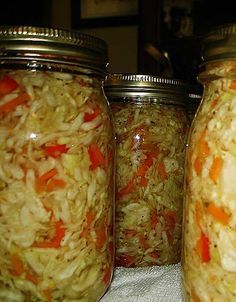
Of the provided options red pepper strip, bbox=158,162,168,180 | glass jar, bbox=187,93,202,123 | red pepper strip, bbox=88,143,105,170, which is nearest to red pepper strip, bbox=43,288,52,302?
red pepper strip, bbox=88,143,105,170

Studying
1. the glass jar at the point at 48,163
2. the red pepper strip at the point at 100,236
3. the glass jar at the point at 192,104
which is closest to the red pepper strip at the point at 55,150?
the glass jar at the point at 48,163

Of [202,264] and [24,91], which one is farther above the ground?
[24,91]

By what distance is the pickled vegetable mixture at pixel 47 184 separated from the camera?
20.1 inches

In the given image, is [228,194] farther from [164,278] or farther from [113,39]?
[113,39]

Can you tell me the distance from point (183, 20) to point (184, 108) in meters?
1.18

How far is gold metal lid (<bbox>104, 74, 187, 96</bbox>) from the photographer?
2.25 feet

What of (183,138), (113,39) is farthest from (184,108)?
(113,39)

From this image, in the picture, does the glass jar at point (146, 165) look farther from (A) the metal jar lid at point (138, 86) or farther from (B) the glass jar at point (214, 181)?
(B) the glass jar at point (214, 181)

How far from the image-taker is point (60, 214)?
521 mm

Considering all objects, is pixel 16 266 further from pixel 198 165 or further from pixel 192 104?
pixel 192 104

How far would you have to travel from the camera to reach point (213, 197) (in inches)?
18.5

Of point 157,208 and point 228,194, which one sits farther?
point 157,208

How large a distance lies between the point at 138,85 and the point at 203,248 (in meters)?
0.29

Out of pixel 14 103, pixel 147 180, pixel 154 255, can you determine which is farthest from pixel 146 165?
pixel 14 103
